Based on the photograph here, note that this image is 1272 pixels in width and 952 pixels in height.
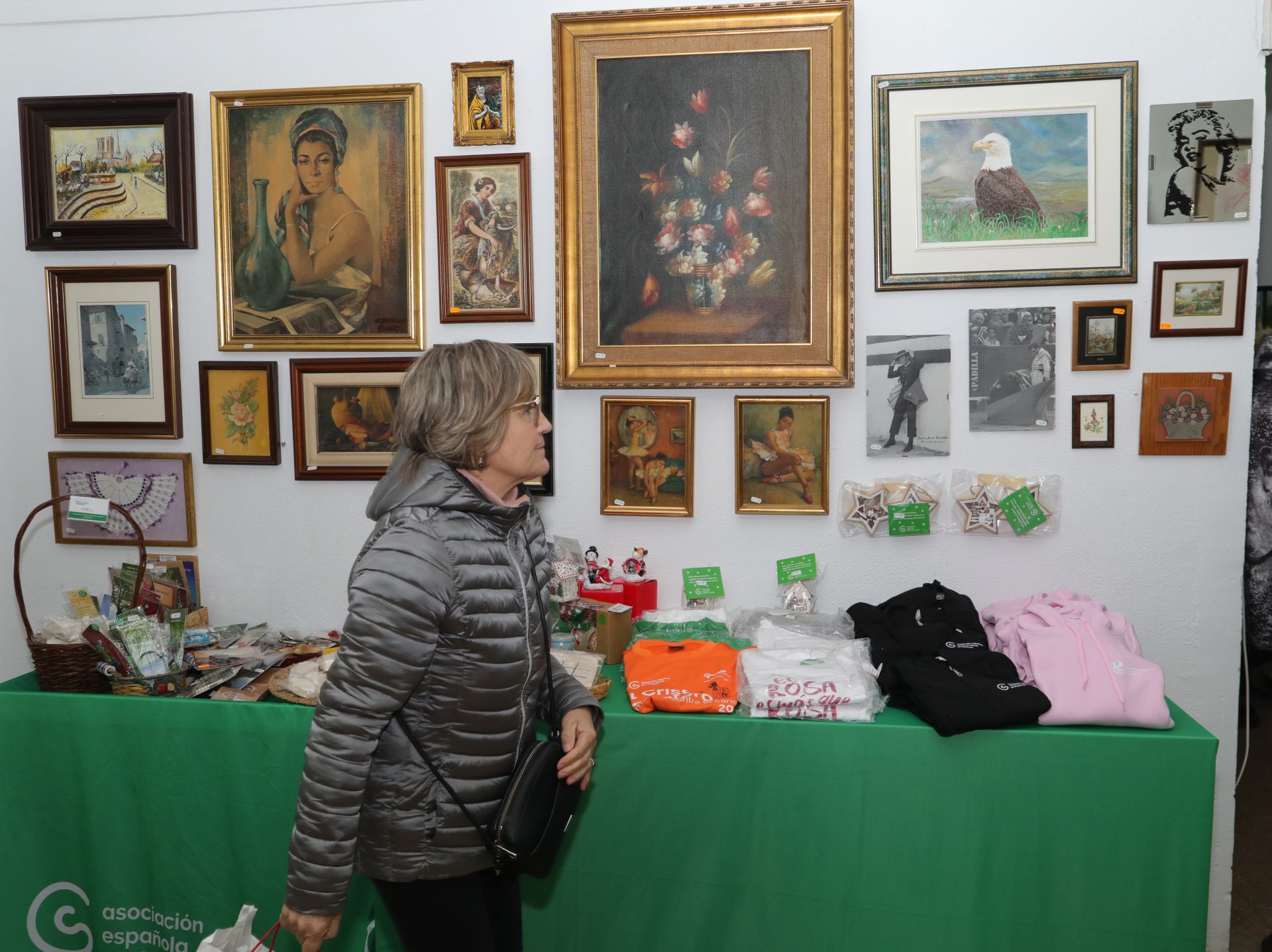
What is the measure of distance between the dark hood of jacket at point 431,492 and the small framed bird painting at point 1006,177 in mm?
1475

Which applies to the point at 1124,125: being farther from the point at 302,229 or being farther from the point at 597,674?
the point at 302,229

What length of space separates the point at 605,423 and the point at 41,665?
1700 millimetres

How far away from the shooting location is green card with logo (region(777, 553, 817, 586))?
8.29ft

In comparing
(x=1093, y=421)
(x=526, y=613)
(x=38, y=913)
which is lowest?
(x=38, y=913)

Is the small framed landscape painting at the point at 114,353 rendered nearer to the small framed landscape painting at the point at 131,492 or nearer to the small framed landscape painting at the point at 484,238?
the small framed landscape painting at the point at 131,492

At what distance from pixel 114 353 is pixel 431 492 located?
6.07 feet

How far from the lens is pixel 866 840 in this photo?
2.07 metres

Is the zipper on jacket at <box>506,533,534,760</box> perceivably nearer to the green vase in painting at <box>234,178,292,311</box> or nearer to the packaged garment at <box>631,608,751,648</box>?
the packaged garment at <box>631,608,751,648</box>

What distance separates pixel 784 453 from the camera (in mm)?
2529

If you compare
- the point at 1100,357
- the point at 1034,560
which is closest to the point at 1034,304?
the point at 1100,357

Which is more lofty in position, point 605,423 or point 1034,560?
point 605,423

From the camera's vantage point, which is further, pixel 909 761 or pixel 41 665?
pixel 41 665

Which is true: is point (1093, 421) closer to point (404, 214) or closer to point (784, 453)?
point (784, 453)

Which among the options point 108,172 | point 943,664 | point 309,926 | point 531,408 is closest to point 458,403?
point 531,408
